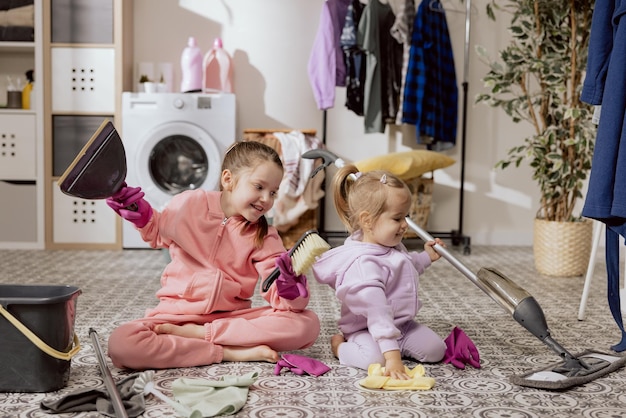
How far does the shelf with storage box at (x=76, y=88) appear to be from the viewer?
407cm

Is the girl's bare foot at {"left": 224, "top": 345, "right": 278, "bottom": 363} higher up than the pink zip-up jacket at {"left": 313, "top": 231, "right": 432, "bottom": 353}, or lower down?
lower down

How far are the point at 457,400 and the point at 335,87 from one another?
2.92m

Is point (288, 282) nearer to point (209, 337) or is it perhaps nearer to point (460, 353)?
point (209, 337)

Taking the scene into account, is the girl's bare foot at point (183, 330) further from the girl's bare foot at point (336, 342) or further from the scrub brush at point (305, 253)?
the girl's bare foot at point (336, 342)

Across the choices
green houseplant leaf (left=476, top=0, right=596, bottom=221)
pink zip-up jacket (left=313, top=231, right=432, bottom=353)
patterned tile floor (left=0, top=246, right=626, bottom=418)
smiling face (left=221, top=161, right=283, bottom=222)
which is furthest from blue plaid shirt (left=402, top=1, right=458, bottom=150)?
smiling face (left=221, top=161, right=283, bottom=222)

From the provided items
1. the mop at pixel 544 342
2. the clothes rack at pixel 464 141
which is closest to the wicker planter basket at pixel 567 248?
the clothes rack at pixel 464 141

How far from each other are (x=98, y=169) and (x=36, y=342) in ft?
1.30

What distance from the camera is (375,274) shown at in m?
1.90

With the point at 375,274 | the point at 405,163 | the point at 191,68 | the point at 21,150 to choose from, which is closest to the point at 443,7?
the point at 405,163

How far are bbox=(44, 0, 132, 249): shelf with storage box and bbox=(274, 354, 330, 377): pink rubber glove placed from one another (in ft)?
8.03

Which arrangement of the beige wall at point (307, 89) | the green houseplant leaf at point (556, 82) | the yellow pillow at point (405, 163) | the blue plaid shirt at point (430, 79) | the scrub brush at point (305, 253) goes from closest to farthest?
the scrub brush at point (305, 253) < the green houseplant leaf at point (556, 82) < the yellow pillow at point (405, 163) < the blue plaid shirt at point (430, 79) < the beige wall at point (307, 89)

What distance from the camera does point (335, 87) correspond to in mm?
4387

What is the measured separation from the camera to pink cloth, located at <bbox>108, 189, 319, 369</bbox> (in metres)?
1.97

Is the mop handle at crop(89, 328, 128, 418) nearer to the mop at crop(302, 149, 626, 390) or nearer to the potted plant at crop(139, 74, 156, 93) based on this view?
the mop at crop(302, 149, 626, 390)
